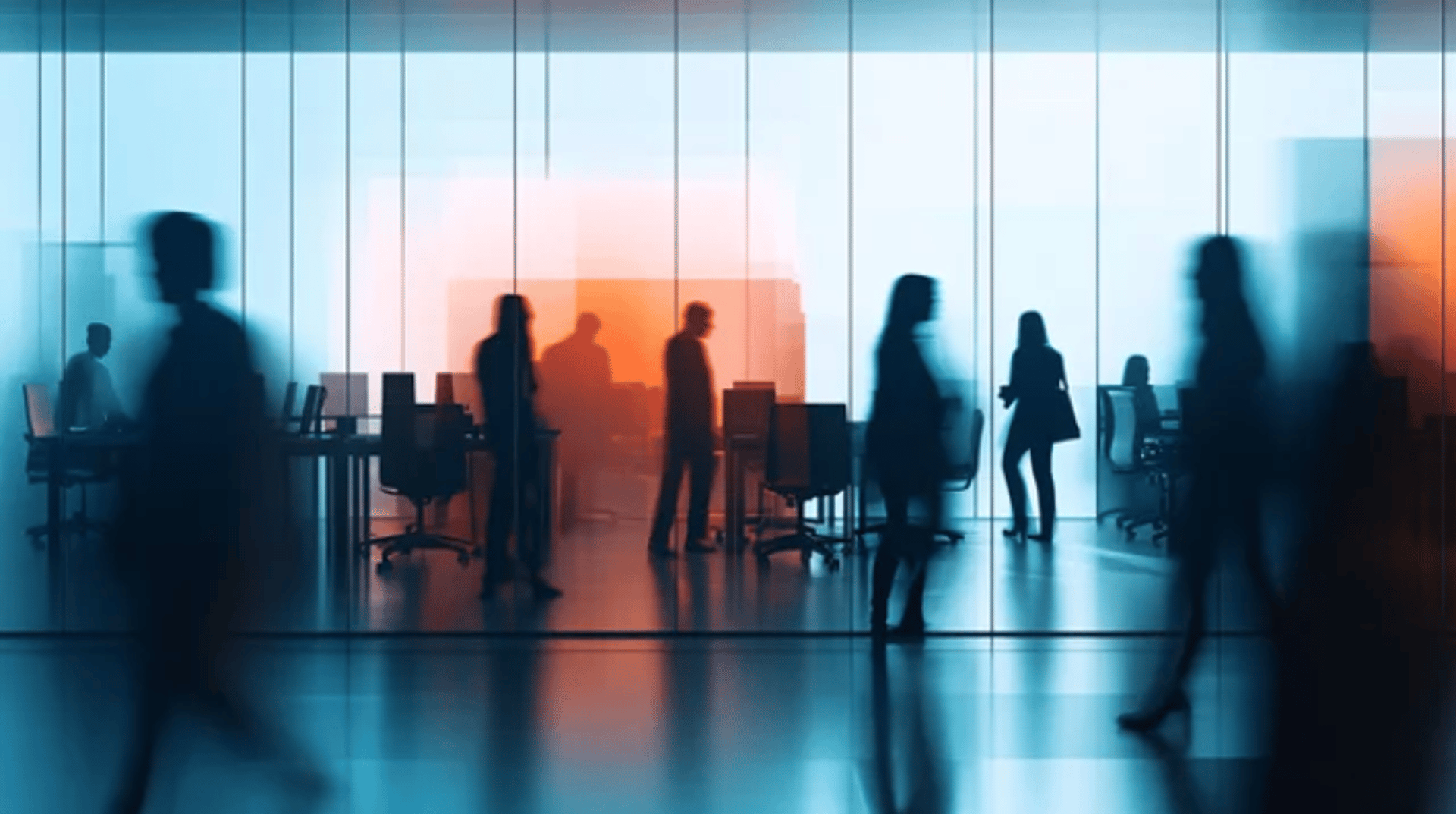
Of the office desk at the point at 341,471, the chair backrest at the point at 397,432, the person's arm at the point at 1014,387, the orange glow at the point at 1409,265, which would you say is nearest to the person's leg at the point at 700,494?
the office desk at the point at 341,471

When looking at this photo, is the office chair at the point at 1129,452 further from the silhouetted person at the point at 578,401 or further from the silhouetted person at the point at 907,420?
the silhouetted person at the point at 578,401

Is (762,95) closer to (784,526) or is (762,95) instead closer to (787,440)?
(787,440)

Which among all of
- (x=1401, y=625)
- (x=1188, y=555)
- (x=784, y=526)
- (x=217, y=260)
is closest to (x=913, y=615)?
(x=784, y=526)

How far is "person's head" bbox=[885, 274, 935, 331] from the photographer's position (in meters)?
5.98

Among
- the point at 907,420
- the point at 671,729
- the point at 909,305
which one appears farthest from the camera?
the point at 909,305

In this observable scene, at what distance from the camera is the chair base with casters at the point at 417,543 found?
22.3ft

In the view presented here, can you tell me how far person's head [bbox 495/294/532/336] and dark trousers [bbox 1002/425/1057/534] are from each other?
265 centimetres

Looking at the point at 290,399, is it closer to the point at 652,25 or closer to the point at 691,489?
the point at 691,489

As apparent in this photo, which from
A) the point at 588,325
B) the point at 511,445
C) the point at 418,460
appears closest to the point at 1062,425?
the point at 588,325

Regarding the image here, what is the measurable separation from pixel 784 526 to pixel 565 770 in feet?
9.37

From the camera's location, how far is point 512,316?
22.4ft

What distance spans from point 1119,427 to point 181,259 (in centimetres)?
468

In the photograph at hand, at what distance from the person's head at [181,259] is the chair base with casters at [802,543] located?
3553 mm

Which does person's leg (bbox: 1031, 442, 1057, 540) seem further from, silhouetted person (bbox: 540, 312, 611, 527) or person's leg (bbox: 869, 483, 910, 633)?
silhouetted person (bbox: 540, 312, 611, 527)
